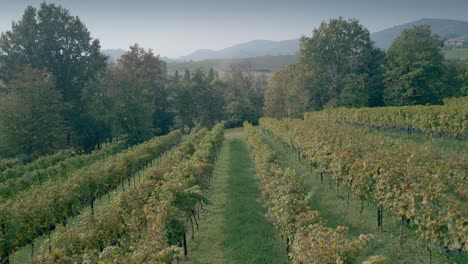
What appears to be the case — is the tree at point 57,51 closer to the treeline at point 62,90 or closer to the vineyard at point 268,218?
the treeline at point 62,90

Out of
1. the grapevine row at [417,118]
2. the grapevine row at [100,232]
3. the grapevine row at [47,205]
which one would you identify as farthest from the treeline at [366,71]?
the grapevine row at [100,232]

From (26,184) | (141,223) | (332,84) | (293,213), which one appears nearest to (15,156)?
(26,184)

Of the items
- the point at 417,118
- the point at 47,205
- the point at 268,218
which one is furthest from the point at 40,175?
the point at 417,118

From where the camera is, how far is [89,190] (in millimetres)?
16516

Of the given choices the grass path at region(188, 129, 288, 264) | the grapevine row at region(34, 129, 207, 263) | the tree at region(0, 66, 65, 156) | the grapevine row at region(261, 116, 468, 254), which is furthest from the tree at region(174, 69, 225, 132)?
the grapevine row at region(34, 129, 207, 263)

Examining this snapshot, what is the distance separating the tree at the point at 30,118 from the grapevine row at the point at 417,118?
3421 cm

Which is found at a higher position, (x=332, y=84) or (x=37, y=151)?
(x=332, y=84)

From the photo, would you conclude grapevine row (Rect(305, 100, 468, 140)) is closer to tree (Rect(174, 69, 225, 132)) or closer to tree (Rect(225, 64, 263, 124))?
tree (Rect(225, 64, 263, 124))

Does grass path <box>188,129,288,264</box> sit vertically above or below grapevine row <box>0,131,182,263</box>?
below

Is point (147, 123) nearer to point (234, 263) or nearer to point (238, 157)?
point (238, 157)

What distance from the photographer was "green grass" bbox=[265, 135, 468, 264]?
31.7ft

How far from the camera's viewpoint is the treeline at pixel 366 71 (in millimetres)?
47250

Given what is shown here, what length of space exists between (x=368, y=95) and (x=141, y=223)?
50.0m

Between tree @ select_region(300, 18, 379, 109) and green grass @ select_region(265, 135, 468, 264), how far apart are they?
39887 millimetres
